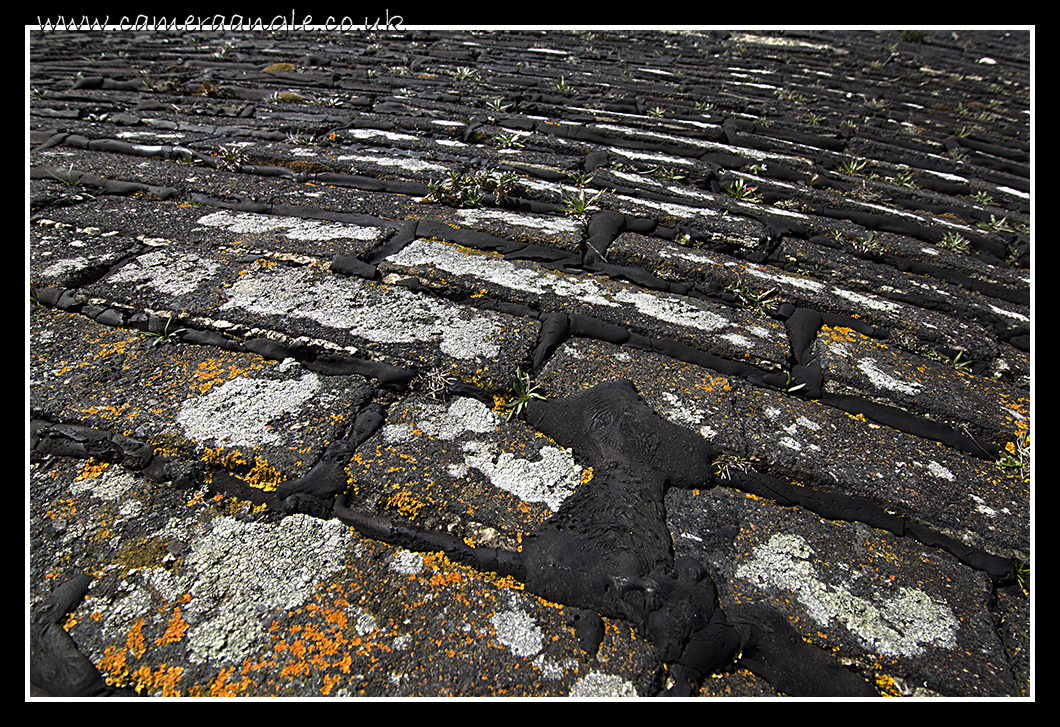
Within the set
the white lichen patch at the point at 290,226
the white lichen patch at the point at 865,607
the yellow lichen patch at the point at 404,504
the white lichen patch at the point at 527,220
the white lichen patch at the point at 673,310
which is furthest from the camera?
the white lichen patch at the point at 527,220

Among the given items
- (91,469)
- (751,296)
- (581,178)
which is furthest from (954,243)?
(91,469)

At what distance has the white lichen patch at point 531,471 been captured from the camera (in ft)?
3.92

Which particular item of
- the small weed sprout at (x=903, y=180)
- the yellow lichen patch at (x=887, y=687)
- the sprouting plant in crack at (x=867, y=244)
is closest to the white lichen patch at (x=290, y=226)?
the yellow lichen patch at (x=887, y=687)

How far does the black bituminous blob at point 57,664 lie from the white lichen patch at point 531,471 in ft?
2.57

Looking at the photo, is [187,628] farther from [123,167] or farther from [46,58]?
[46,58]

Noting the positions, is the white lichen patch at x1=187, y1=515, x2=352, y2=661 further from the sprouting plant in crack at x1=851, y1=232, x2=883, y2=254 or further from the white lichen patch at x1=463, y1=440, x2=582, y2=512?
the sprouting plant in crack at x1=851, y1=232, x2=883, y2=254

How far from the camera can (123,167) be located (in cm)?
243

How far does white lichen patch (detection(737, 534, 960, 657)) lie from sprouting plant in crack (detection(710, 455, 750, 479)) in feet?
0.66

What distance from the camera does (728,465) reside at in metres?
1.29

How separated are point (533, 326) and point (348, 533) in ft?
2.74

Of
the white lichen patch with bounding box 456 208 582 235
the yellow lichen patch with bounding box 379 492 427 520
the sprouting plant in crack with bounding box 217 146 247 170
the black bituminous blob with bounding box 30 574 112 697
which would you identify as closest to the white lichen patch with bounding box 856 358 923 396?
the white lichen patch with bounding box 456 208 582 235

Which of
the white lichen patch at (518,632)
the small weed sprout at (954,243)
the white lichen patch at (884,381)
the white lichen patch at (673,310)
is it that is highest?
the small weed sprout at (954,243)

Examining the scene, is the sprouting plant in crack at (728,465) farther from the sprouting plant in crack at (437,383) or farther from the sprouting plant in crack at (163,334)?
the sprouting plant in crack at (163,334)

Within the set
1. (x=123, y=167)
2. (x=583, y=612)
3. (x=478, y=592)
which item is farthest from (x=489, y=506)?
(x=123, y=167)
